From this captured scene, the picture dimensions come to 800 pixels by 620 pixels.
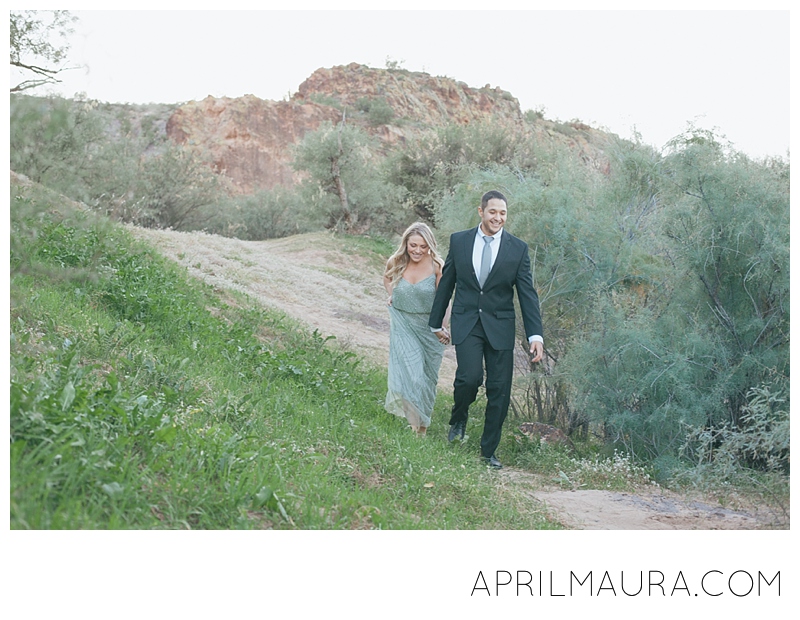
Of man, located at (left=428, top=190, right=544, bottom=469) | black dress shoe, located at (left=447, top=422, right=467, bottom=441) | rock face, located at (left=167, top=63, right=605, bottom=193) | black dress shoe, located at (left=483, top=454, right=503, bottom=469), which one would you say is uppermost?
rock face, located at (left=167, top=63, right=605, bottom=193)

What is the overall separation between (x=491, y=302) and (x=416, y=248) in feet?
3.88

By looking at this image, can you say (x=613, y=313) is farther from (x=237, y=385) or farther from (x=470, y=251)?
(x=237, y=385)

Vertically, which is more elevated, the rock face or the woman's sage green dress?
the rock face

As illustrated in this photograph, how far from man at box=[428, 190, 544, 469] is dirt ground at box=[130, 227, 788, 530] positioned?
0.81 metres

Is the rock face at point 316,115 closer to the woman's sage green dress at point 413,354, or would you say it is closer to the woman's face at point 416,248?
the woman's face at point 416,248

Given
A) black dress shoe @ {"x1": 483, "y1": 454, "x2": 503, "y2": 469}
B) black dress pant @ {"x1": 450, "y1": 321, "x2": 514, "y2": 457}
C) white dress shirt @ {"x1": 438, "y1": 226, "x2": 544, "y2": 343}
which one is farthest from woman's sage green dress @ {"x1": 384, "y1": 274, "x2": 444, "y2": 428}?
white dress shirt @ {"x1": 438, "y1": 226, "x2": 544, "y2": 343}

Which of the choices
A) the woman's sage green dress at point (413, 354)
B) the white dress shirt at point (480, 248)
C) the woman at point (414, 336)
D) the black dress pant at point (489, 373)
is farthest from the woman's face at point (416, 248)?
the black dress pant at point (489, 373)

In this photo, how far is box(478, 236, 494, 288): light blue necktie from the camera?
602cm

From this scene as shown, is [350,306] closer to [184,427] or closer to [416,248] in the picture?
[416,248]

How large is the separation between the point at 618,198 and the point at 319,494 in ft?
18.6

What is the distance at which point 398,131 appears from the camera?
160ft

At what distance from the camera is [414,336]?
275 inches

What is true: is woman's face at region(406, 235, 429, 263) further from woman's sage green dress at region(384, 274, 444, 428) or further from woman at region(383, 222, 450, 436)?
woman's sage green dress at region(384, 274, 444, 428)

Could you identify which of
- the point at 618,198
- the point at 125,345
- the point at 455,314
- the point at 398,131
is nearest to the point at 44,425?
the point at 125,345
